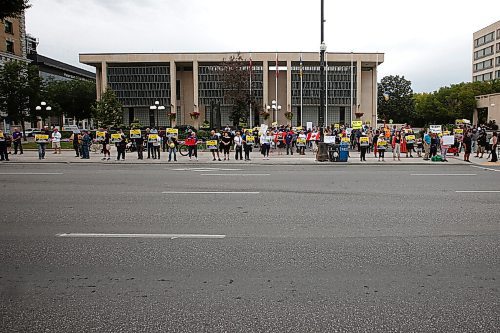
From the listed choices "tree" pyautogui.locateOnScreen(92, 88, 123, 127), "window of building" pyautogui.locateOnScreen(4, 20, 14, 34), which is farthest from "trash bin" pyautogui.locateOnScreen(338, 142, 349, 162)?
"window of building" pyautogui.locateOnScreen(4, 20, 14, 34)

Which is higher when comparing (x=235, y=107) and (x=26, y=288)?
(x=235, y=107)

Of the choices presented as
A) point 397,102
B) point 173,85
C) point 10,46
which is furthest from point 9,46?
point 397,102

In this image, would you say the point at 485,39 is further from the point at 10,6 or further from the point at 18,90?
the point at 10,6

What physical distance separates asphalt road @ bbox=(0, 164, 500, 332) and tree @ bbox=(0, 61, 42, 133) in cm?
4145

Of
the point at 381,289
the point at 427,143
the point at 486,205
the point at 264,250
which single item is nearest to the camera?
the point at 381,289

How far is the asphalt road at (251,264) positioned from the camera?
4.07 m

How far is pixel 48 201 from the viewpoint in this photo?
1030cm

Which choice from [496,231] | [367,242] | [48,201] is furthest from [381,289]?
[48,201]

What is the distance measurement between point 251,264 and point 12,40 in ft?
240

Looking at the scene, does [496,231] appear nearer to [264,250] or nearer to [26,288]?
[264,250]

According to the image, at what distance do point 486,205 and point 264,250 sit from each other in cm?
613

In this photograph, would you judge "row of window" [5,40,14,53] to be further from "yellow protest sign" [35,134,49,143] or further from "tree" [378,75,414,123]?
"tree" [378,75,414,123]

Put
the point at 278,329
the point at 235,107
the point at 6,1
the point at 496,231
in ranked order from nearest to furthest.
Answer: the point at 278,329 < the point at 496,231 < the point at 6,1 < the point at 235,107

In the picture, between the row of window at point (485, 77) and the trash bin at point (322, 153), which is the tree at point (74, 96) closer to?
the trash bin at point (322, 153)
